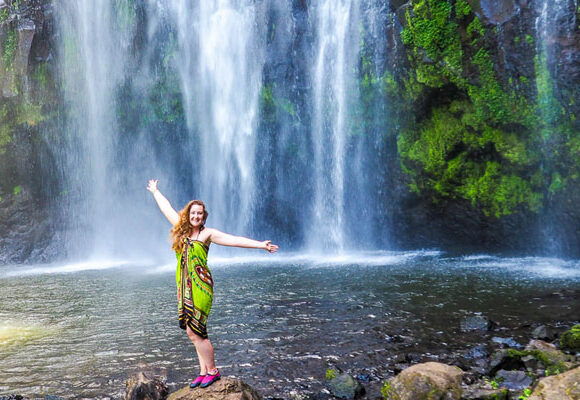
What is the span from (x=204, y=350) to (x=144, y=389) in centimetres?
106

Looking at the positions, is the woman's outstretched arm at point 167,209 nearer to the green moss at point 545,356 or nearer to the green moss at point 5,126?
the green moss at point 545,356

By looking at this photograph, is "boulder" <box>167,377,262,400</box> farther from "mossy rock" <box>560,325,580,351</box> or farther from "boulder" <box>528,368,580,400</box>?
"mossy rock" <box>560,325,580,351</box>

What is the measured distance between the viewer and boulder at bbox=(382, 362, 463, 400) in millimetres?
4695

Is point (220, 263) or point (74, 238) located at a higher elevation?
point (74, 238)

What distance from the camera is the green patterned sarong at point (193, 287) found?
4.26m

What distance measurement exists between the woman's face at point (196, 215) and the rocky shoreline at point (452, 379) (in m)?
1.53

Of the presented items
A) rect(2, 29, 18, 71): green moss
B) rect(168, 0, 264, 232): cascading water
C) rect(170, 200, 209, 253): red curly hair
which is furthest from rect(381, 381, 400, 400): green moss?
rect(2, 29, 18, 71): green moss

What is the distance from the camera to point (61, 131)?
21.8 meters

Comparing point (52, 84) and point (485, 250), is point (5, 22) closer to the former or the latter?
point (52, 84)

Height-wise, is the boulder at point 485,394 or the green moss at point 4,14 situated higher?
the green moss at point 4,14

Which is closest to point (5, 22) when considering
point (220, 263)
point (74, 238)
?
point (74, 238)

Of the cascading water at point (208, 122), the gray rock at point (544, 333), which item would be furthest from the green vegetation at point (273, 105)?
the gray rock at point (544, 333)

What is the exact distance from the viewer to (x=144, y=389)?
4.93 meters

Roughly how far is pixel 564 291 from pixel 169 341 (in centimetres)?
784
